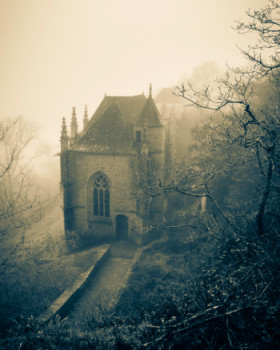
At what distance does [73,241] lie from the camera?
19203 mm

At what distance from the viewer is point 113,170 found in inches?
791

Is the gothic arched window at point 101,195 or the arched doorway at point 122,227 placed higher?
the gothic arched window at point 101,195

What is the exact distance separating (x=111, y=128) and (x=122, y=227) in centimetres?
863

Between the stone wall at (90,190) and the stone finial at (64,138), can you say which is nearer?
the stone wall at (90,190)

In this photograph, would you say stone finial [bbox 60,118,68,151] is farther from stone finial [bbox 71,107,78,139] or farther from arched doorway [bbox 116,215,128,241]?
arched doorway [bbox 116,215,128,241]

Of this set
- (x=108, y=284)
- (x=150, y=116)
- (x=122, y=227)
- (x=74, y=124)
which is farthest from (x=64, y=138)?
(x=108, y=284)

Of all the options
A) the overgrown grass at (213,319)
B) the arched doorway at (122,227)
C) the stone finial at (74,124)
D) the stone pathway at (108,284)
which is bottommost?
the stone pathway at (108,284)

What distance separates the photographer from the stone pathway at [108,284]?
11.5m

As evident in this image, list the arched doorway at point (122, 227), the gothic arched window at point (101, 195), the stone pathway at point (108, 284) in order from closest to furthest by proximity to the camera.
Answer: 1. the stone pathway at point (108, 284)
2. the gothic arched window at point (101, 195)
3. the arched doorway at point (122, 227)

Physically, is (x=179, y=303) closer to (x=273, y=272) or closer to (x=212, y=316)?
(x=212, y=316)

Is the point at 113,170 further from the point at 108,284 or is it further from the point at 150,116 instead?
the point at 108,284

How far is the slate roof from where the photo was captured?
1989 cm

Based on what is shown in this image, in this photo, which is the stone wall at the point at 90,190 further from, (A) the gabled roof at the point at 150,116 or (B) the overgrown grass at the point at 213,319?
(B) the overgrown grass at the point at 213,319

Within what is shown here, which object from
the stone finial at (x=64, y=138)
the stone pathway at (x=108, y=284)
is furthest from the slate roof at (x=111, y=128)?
the stone pathway at (x=108, y=284)
